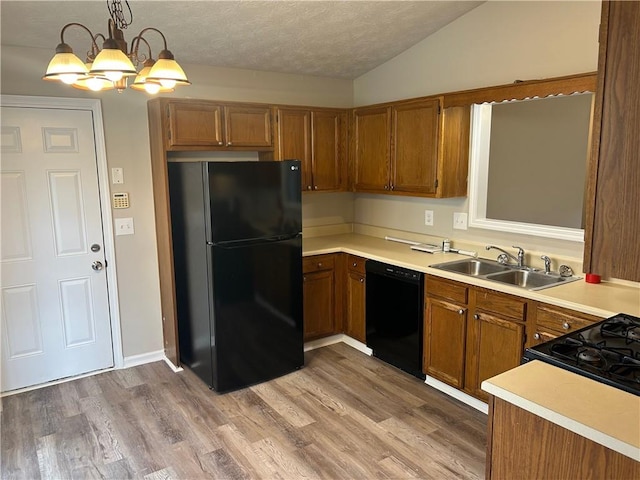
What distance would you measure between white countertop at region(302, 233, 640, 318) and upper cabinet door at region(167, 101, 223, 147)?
1.16 meters

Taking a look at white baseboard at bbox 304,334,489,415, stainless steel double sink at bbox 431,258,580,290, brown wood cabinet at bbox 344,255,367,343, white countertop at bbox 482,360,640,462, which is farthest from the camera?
brown wood cabinet at bbox 344,255,367,343

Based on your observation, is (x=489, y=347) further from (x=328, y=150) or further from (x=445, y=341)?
(x=328, y=150)

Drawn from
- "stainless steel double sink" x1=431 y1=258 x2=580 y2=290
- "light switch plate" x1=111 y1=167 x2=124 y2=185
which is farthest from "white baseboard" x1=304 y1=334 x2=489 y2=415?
"light switch plate" x1=111 y1=167 x2=124 y2=185

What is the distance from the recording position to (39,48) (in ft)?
10.2

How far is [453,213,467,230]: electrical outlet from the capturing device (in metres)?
3.64

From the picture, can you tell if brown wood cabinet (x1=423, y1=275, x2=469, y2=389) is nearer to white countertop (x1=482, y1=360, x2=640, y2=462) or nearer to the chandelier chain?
white countertop (x1=482, y1=360, x2=640, y2=462)

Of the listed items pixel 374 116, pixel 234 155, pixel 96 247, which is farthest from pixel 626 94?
pixel 96 247

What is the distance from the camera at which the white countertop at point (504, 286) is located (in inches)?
92.0

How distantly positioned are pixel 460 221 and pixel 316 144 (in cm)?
139

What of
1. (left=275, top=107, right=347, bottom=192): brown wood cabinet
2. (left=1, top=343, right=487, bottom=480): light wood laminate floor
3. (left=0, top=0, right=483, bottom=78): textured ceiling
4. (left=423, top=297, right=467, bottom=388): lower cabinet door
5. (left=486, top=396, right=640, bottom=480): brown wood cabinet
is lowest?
A: (left=1, top=343, right=487, bottom=480): light wood laminate floor

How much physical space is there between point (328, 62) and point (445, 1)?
1.15 meters

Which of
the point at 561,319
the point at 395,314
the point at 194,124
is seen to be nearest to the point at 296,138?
the point at 194,124

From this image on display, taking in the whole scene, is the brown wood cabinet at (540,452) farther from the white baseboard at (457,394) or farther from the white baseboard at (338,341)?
the white baseboard at (338,341)

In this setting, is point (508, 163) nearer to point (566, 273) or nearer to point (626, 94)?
point (566, 273)
